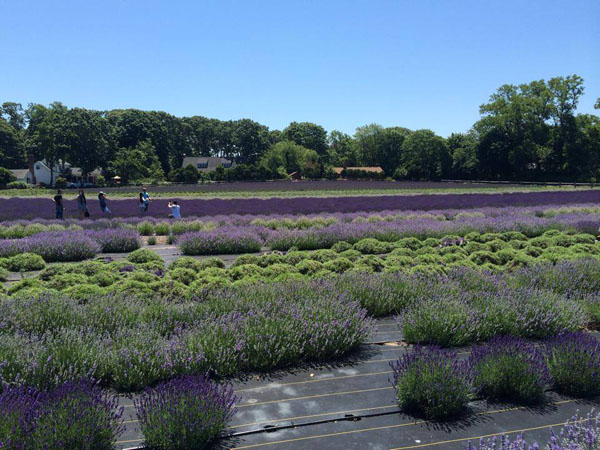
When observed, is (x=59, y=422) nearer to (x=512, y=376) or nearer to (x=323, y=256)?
(x=512, y=376)

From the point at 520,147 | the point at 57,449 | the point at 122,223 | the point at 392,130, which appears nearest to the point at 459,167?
the point at 520,147

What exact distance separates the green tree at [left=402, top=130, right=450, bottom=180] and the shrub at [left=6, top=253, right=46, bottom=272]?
72481mm

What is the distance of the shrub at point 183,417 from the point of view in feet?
10.7

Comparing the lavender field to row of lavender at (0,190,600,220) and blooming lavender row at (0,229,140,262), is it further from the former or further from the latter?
row of lavender at (0,190,600,220)

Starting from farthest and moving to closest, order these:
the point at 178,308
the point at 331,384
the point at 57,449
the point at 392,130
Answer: the point at 392,130
the point at 178,308
the point at 331,384
the point at 57,449

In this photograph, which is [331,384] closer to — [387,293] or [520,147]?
[387,293]

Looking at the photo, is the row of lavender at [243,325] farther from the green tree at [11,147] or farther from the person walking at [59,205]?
the green tree at [11,147]

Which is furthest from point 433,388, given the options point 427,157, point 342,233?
point 427,157

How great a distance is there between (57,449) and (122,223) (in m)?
15.3

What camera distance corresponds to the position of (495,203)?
26312 mm

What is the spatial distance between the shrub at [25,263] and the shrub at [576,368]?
35.8ft

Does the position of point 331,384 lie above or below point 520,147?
below

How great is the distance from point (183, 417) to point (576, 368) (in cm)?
389

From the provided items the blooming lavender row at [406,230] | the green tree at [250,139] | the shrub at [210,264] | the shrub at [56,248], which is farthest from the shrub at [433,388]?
the green tree at [250,139]
